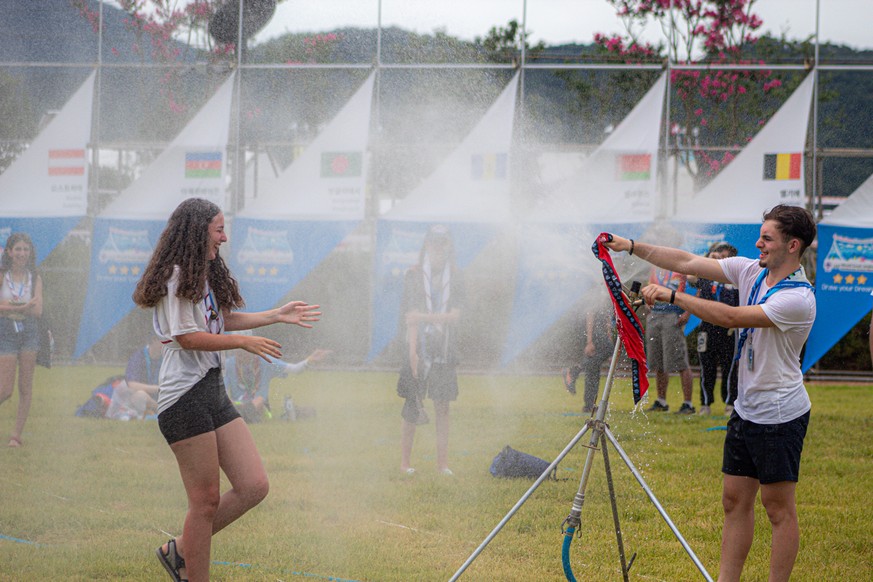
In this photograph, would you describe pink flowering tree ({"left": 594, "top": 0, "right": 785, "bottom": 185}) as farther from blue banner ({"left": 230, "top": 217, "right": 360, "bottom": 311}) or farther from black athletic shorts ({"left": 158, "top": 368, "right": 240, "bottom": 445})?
black athletic shorts ({"left": 158, "top": 368, "right": 240, "bottom": 445})

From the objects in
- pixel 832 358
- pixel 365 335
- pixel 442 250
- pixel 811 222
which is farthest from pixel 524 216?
pixel 832 358

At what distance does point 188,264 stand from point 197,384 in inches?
19.3

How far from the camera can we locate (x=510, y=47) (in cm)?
1117

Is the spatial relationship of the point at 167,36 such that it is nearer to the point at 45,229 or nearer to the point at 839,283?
the point at 45,229

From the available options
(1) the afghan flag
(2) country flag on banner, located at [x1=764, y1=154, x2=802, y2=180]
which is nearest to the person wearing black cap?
(1) the afghan flag

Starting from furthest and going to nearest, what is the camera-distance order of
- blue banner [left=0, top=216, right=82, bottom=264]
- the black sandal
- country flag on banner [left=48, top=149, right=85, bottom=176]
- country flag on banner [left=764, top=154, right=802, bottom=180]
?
country flag on banner [left=764, top=154, right=802, bottom=180] → blue banner [left=0, top=216, right=82, bottom=264] → country flag on banner [left=48, top=149, right=85, bottom=176] → the black sandal

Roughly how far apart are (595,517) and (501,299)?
3.54 metres

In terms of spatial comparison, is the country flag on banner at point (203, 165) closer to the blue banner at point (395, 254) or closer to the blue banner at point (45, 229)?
the blue banner at point (45, 229)

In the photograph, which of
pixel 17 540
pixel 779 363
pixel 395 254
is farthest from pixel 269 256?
pixel 779 363

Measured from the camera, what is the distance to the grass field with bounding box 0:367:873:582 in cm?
438

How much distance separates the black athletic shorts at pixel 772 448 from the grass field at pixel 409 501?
3.47ft

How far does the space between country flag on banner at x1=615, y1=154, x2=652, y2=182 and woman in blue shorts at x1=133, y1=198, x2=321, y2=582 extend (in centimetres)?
727

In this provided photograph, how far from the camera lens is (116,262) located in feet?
31.7

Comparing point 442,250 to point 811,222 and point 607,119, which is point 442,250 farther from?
point 607,119
